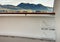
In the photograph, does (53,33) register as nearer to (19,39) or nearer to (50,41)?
(50,41)

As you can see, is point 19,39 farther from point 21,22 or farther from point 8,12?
point 8,12

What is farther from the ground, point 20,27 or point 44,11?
point 44,11

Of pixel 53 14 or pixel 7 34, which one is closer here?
pixel 53 14

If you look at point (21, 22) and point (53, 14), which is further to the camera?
point (21, 22)

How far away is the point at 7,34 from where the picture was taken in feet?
4.99

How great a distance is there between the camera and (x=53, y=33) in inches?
55.8

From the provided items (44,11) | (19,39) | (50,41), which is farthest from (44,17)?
(19,39)

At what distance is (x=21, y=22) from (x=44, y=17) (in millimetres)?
301

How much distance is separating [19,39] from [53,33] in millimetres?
428

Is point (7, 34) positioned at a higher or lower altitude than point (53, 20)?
lower

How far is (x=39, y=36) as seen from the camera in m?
1.45

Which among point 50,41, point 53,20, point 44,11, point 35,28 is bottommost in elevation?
point 50,41

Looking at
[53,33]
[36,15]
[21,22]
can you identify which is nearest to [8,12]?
[21,22]

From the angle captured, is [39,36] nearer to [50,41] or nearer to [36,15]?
[50,41]
